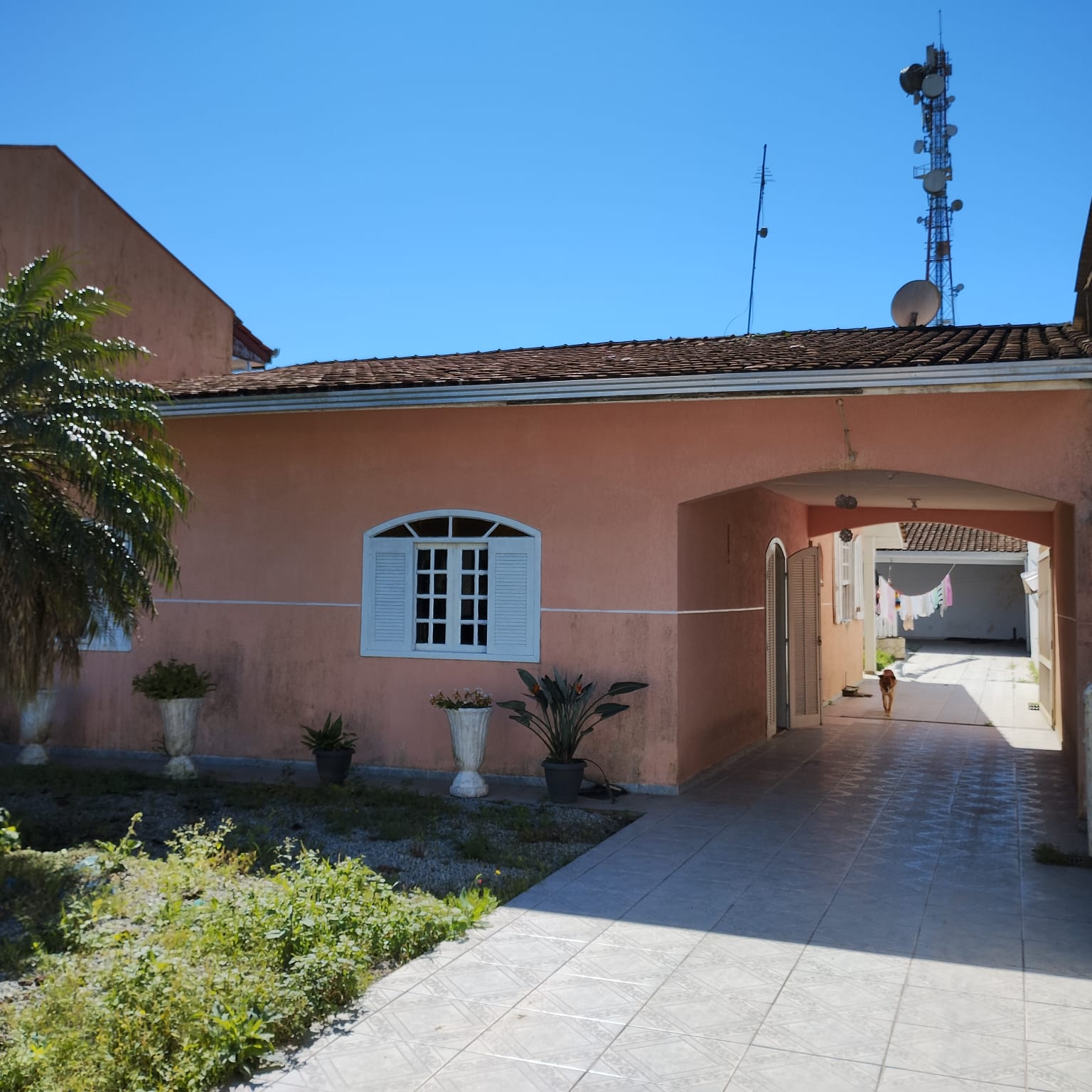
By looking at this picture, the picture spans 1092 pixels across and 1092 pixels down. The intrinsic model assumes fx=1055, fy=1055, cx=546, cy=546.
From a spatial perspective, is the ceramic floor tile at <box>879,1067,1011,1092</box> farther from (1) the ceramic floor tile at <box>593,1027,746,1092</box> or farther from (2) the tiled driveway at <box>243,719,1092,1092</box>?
→ (1) the ceramic floor tile at <box>593,1027,746,1092</box>

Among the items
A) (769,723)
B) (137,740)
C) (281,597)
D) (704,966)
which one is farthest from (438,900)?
(769,723)

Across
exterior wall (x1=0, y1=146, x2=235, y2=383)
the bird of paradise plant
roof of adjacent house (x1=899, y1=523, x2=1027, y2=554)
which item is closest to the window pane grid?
the bird of paradise plant

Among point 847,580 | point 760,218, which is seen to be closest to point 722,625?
point 760,218

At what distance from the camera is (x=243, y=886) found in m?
6.22

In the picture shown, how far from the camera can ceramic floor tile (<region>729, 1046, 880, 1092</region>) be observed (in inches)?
149

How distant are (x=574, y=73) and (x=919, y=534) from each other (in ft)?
60.9

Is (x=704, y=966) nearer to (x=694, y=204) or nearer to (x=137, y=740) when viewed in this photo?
(x=137, y=740)

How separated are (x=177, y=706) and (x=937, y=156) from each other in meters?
22.9

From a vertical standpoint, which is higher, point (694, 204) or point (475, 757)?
point (694, 204)

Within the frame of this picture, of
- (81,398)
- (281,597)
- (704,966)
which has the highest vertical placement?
(81,398)

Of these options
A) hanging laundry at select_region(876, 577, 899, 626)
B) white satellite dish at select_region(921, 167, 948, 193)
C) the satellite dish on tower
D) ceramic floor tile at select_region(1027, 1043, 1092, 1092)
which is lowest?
ceramic floor tile at select_region(1027, 1043, 1092, 1092)

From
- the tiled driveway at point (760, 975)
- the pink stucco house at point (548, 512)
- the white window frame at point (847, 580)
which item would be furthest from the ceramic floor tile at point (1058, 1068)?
the white window frame at point (847, 580)

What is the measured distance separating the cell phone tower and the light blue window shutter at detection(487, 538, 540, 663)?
12.1m

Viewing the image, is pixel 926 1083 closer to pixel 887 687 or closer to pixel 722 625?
pixel 722 625
